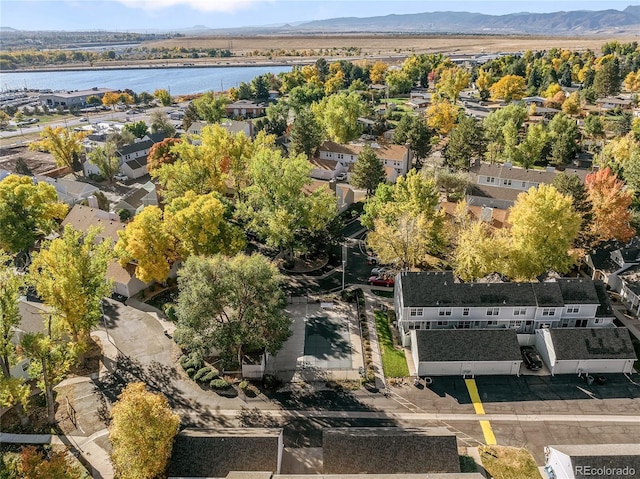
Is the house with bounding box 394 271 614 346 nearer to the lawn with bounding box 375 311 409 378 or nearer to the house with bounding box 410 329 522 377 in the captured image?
the lawn with bounding box 375 311 409 378

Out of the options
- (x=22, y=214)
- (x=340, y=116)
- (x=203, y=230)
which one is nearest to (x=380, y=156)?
(x=340, y=116)

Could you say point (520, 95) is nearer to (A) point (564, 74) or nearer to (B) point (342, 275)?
(A) point (564, 74)

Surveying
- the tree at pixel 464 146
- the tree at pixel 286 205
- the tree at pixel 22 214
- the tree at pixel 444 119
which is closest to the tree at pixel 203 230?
the tree at pixel 286 205

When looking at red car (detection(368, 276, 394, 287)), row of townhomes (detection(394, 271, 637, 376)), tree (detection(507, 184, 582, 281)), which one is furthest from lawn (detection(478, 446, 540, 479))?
red car (detection(368, 276, 394, 287))

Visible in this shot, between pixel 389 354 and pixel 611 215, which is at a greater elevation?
pixel 611 215

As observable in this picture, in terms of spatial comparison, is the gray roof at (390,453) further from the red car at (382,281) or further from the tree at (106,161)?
the tree at (106,161)

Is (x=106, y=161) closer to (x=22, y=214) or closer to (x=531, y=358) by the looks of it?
(x=22, y=214)

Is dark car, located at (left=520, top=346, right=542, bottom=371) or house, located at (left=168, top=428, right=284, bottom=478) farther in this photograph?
dark car, located at (left=520, top=346, right=542, bottom=371)
